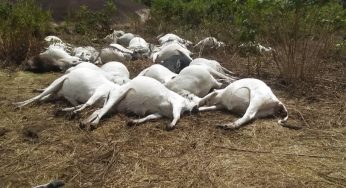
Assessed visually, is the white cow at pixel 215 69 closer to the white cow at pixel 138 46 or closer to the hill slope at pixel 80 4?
the white cow at pixel 138 46

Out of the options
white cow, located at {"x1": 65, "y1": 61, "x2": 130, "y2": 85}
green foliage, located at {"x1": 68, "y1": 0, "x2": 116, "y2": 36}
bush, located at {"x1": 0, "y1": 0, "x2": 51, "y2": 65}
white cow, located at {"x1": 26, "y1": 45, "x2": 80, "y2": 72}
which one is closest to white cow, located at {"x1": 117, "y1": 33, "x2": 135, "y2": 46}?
green foliage, located at {"x1": 68, "y1": 0, "x2": 116, "y2": 36}

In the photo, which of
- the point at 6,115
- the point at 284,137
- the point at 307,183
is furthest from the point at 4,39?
the point at 307,183

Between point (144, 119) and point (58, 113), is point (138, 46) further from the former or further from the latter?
point (144, 119)

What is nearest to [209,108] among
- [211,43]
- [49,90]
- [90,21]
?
Result: [49,90]

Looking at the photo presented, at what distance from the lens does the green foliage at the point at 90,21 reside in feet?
33.9

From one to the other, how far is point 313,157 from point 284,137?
0.45m

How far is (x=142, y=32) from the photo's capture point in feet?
37.7

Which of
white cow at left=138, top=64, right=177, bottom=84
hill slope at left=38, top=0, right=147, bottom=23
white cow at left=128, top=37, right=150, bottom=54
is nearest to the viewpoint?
white cow at left=138, top=64, right=177, bottom=84

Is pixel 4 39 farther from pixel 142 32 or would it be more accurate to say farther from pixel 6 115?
pixel 142 32

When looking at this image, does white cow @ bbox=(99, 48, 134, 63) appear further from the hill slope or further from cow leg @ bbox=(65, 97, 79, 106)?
the hill slope

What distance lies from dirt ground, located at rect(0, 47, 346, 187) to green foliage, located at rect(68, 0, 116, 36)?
516 cm

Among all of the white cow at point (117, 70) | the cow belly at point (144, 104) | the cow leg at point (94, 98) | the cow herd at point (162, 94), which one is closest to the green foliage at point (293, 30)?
the cow herd at point (162, 94)

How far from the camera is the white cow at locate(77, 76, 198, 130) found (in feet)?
15.7

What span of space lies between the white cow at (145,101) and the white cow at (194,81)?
46 centimetres
